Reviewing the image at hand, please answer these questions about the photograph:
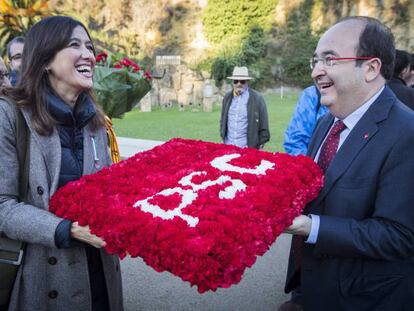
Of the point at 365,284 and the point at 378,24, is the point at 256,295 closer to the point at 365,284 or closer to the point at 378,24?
the point at 365,284


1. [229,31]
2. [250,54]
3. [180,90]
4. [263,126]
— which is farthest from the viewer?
[229,31]

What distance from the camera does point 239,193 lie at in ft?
5.40

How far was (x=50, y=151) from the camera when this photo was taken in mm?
1903

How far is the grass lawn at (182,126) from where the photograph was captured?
1425cm

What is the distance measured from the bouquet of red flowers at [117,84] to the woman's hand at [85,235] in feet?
5.96

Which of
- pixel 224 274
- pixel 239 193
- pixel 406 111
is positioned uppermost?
pixel 406 111

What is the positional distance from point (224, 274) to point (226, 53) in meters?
34.8

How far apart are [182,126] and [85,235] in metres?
15.8

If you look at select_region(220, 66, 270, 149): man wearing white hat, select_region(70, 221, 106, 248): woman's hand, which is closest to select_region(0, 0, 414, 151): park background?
select_region(220, 66, 270, 149): man wearing white hat

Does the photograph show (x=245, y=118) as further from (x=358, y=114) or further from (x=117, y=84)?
(x=358, y=114)

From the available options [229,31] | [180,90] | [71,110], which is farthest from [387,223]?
[229,31]

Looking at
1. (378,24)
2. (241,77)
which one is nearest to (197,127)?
(241,77)

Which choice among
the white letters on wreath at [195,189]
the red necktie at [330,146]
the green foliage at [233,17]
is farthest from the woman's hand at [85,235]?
the green foliage at [233,17]

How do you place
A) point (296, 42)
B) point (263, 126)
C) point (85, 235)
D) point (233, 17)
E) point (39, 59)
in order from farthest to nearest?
1. point (296, 42)
2. point (233, 17)
3. point (263, 126)
4. point (39, 59)
5. point (85, 235)
